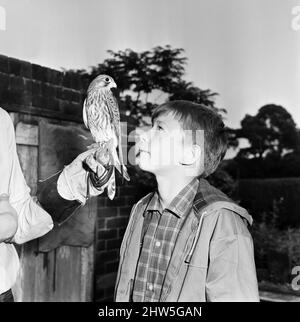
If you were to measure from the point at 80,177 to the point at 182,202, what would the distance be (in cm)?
21

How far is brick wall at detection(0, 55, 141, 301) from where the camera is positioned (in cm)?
118

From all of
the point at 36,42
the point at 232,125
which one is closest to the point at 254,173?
the point at 232,125

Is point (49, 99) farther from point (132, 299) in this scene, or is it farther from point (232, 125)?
point (132, 299)

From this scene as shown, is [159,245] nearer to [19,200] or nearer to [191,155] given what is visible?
[191,155]

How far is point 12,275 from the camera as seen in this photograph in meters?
0.82

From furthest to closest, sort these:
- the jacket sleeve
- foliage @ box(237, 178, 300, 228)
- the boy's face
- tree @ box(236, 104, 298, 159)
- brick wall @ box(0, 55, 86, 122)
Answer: foliage @ box(237, 178, 300, 228) < tree @ box(236, 104, 298, 159) < brick wall @ box(0, 55, 86, 122) < the boy's face < the jacket sleeve

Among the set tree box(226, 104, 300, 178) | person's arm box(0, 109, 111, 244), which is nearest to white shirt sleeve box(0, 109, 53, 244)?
person's arm box(0, 109, 111, 244)

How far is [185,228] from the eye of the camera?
0.76m

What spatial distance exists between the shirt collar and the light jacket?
0.08ft

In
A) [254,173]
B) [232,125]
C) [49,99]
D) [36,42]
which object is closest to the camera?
[36,42]

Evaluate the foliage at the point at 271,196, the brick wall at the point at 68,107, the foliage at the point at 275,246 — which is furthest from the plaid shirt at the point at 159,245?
the foliage at the point at 275,246

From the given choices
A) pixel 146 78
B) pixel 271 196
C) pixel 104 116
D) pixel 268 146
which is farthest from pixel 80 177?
pixel 271 196

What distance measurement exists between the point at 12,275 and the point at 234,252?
1.41 ft

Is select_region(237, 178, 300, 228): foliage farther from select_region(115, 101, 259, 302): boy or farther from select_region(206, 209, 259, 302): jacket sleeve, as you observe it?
select_region(206, 209, 259, 302): jacket sleeve
